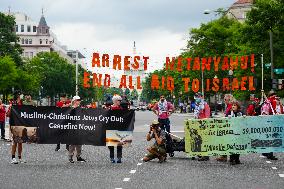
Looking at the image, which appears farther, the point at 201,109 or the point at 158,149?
the point at 201,109

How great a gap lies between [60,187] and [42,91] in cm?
13008

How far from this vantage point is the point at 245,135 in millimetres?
17625

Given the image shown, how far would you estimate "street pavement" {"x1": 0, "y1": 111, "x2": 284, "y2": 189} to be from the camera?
1310cm

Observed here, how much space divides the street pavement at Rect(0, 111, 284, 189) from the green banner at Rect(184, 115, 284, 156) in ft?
1.28

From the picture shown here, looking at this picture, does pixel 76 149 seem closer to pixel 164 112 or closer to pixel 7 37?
pixel 164 112

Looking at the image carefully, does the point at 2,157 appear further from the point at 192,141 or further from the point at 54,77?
the point at 54,77

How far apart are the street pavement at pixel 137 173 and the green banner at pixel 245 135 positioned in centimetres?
39

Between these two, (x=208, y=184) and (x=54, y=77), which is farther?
(x=54, y=77)

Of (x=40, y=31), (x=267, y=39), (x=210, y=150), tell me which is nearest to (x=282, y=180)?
(x=210, y=150)

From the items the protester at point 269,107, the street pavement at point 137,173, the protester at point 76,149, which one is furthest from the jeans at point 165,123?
the protester at point 76,149

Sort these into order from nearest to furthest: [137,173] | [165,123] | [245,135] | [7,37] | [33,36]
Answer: [137,173] < [245,135] < [165,123] < [7,37] < [33,36]

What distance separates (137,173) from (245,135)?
3.67m

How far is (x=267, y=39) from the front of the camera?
52.3 meters

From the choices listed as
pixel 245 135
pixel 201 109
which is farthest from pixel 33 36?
pixel 245 135
